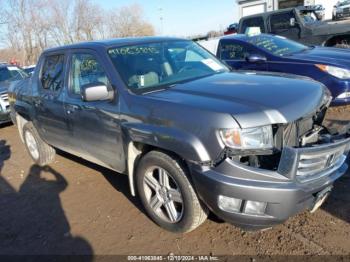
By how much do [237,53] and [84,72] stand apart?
4176 mm

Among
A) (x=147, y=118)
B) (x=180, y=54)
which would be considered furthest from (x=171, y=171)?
(x=180, y=54)

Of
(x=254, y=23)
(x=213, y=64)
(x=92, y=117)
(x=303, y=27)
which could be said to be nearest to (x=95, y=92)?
(x=92, y=117)

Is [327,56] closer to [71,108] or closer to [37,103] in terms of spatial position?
[71,108]

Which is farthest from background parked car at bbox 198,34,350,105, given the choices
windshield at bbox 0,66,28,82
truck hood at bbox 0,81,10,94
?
windshield at bbox 0,66,28,82

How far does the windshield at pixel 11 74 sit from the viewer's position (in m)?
10.9

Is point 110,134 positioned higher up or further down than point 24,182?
higher up

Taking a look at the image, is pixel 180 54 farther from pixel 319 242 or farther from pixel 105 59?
pixel 319 242

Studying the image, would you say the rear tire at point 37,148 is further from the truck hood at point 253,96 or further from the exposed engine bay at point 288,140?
the exposed engine bay at point 288,140

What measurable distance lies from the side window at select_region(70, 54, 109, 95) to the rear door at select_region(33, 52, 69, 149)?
23cm

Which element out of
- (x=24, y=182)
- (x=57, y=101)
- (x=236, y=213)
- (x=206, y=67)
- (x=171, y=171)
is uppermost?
(x=206, y=67)

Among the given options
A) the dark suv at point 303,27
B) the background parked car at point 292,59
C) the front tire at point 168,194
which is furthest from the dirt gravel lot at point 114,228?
the dark suv at point 303,27

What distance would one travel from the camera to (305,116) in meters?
2.88

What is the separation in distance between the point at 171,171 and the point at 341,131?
1597mm

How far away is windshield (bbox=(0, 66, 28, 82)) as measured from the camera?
10.9m
